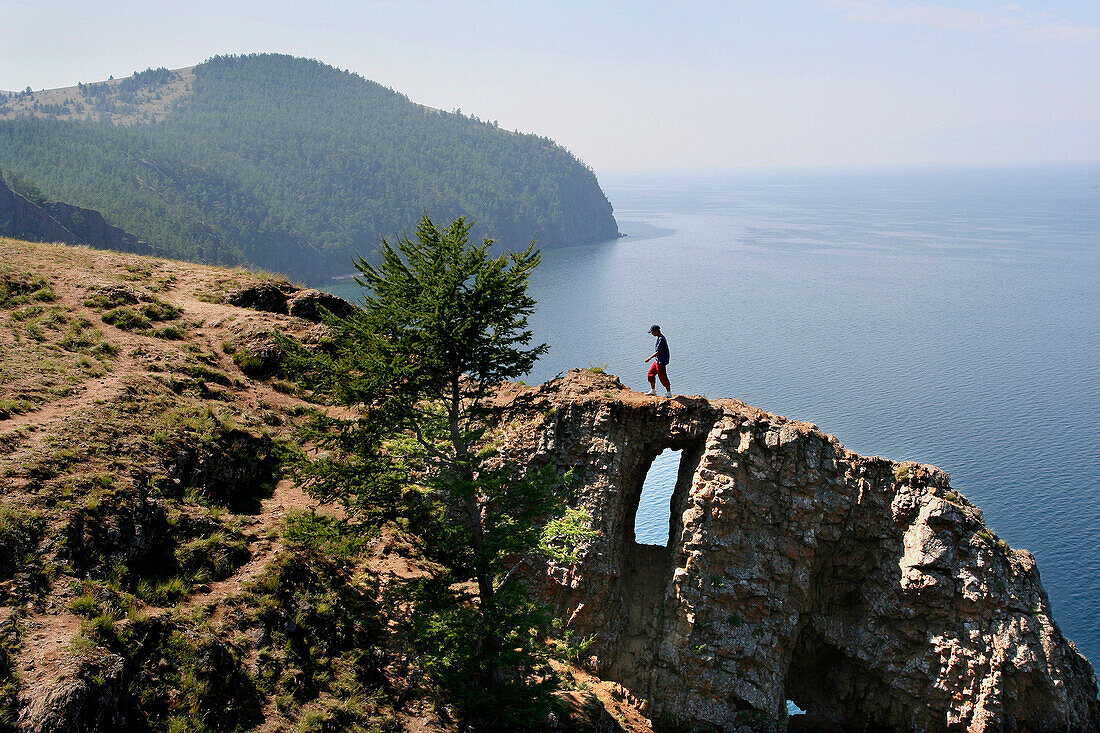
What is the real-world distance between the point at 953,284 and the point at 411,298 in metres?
129

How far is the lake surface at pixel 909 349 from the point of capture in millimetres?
47312

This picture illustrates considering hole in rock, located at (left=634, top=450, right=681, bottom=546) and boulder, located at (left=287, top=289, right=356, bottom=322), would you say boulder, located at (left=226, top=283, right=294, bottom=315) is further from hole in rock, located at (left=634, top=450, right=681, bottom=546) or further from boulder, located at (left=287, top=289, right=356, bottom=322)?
hole in rock, located at (left=634, top=450, right=681, bottom=546)

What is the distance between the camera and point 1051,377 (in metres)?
73.9

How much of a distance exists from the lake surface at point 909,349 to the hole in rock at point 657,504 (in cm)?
19

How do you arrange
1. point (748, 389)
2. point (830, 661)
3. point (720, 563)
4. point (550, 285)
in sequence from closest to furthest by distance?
point (720, 563)
point (830, 661)
point (748, 389)
point (550, 285)

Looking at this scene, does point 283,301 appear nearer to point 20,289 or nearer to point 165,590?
point 20,289

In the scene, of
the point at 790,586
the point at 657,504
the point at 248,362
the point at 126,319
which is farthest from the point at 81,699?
the point at 657,504

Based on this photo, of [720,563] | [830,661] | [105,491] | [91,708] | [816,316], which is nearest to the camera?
[91,708]

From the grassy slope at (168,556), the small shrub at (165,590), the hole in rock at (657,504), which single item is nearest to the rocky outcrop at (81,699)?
the grassy slope at (168,556)

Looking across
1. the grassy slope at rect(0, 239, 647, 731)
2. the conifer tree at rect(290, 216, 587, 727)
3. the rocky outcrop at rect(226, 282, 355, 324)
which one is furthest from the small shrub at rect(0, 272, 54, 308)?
the conifer tree at rect(290, 216, 587, 727)

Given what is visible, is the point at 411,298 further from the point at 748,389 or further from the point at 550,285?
the point at 550,285

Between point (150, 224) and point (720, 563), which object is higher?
point (150, 224)

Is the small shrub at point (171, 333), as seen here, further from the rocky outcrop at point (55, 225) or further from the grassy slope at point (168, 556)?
the rocky outcrop at point (55, 225)

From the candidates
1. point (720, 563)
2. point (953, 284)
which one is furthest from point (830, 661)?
point (953, 284)
